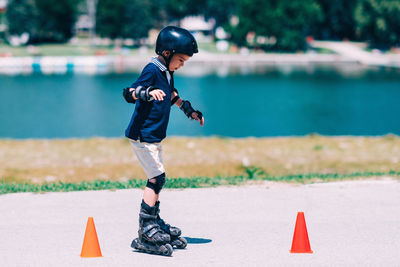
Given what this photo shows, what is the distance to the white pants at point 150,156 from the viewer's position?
201 inches

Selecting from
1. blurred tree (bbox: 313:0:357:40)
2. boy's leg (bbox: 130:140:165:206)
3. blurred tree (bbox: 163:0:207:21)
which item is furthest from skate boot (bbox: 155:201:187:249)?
blurred tree (bbox: 163:0:207:21)

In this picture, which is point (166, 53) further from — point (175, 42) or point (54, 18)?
point (54, 18)

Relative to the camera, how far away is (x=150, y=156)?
5.12m

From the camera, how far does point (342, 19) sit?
328ft

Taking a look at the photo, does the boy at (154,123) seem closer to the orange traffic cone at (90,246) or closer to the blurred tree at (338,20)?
the orange traffic cone at (90,246)

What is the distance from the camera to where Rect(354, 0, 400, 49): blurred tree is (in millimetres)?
77688

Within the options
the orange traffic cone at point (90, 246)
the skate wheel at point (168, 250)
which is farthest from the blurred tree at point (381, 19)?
the orange traffic cone at point (90, 246)

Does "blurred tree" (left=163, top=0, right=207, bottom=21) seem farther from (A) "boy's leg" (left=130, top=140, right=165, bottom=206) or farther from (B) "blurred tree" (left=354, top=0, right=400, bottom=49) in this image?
(A) "boy's leg" (left=130, top=140, right=165, bottom=206)

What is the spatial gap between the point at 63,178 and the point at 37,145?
194 inches

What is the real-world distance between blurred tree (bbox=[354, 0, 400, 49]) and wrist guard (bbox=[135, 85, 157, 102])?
77248mm

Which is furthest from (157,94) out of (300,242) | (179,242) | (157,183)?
(300,242)

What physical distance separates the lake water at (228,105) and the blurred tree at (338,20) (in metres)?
43.7

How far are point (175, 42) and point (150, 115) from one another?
2.04 ft

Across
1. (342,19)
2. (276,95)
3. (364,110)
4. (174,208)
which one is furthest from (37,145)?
(342,19)
